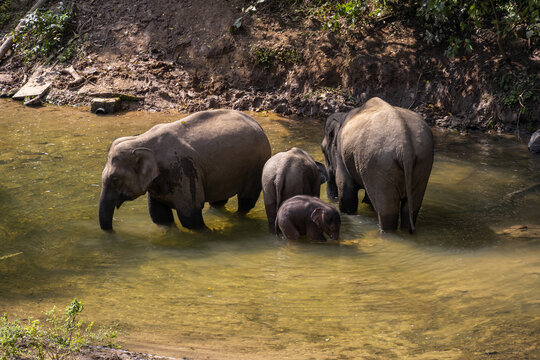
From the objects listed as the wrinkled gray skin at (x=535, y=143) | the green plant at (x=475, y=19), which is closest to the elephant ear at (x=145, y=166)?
the green plant at (x=475, y=19)

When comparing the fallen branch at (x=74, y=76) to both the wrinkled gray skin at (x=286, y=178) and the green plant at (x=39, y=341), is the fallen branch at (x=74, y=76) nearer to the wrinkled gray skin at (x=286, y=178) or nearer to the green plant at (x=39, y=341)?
the wrinkled gray skin at (x=286, y=178)

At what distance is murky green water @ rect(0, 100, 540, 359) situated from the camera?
5184 millimetres

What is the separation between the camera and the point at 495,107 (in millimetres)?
14383

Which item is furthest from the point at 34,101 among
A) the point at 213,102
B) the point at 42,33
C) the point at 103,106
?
the point at 213,102

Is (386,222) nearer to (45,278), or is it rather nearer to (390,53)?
(45,278)

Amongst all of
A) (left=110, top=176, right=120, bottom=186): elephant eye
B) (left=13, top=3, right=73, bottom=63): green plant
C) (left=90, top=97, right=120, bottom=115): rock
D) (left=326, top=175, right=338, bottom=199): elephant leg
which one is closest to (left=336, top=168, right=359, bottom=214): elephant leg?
(left=326, top=175, right=338, bottom=199): elephant leg

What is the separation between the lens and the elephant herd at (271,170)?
25.6ft

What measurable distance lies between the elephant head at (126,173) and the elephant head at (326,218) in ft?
6.59

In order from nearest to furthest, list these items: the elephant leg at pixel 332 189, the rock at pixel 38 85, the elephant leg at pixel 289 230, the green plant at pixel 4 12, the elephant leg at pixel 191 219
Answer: the elephant leg at pixel 289 230, the elephant leg at pixel 191 219, the elephant leg at pixel 332 189, the rock at pixel 38 85, the green plant at pixel 4 12

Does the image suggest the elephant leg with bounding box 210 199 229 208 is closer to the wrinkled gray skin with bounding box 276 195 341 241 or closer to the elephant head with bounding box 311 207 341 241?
the wrinkled gray skin with bounding box 276 195 341 241

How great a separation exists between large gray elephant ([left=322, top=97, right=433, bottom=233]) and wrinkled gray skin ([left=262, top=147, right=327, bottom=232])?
2.08 feet

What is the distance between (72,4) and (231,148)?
1406 cm

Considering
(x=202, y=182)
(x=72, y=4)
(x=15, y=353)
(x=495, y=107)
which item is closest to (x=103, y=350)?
(x=15, y=353)

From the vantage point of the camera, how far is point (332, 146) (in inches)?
378
